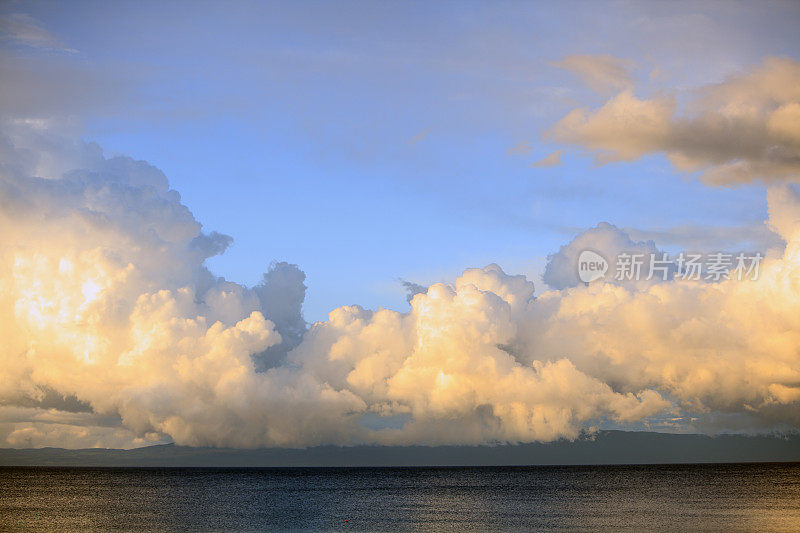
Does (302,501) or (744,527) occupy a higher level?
(744,527)

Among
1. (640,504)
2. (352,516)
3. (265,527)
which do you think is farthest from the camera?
(640,504)

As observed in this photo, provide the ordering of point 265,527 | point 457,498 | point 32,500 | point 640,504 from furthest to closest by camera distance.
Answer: point 457,498 < point 32,500 < point 640,504 < point 265,527

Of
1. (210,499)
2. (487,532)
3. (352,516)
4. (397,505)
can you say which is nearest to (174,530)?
(352,516)

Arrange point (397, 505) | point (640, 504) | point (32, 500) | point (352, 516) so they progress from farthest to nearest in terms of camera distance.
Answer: point (32, 500), point (397, 505), point (640, 504), point (352, 516)

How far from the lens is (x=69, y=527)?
393ft

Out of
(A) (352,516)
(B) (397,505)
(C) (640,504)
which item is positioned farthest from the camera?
(B) (397,505)

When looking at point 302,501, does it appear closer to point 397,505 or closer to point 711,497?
point 397,505

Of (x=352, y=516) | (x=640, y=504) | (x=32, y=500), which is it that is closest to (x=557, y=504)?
(x=640, y=504)

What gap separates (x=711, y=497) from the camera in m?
181

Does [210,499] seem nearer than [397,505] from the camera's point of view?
No

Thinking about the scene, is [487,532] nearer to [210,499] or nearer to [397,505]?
[397,505]

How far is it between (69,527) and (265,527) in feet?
110

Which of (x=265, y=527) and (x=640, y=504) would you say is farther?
(x=640, y=504)

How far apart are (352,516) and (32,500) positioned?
99.2 metres
